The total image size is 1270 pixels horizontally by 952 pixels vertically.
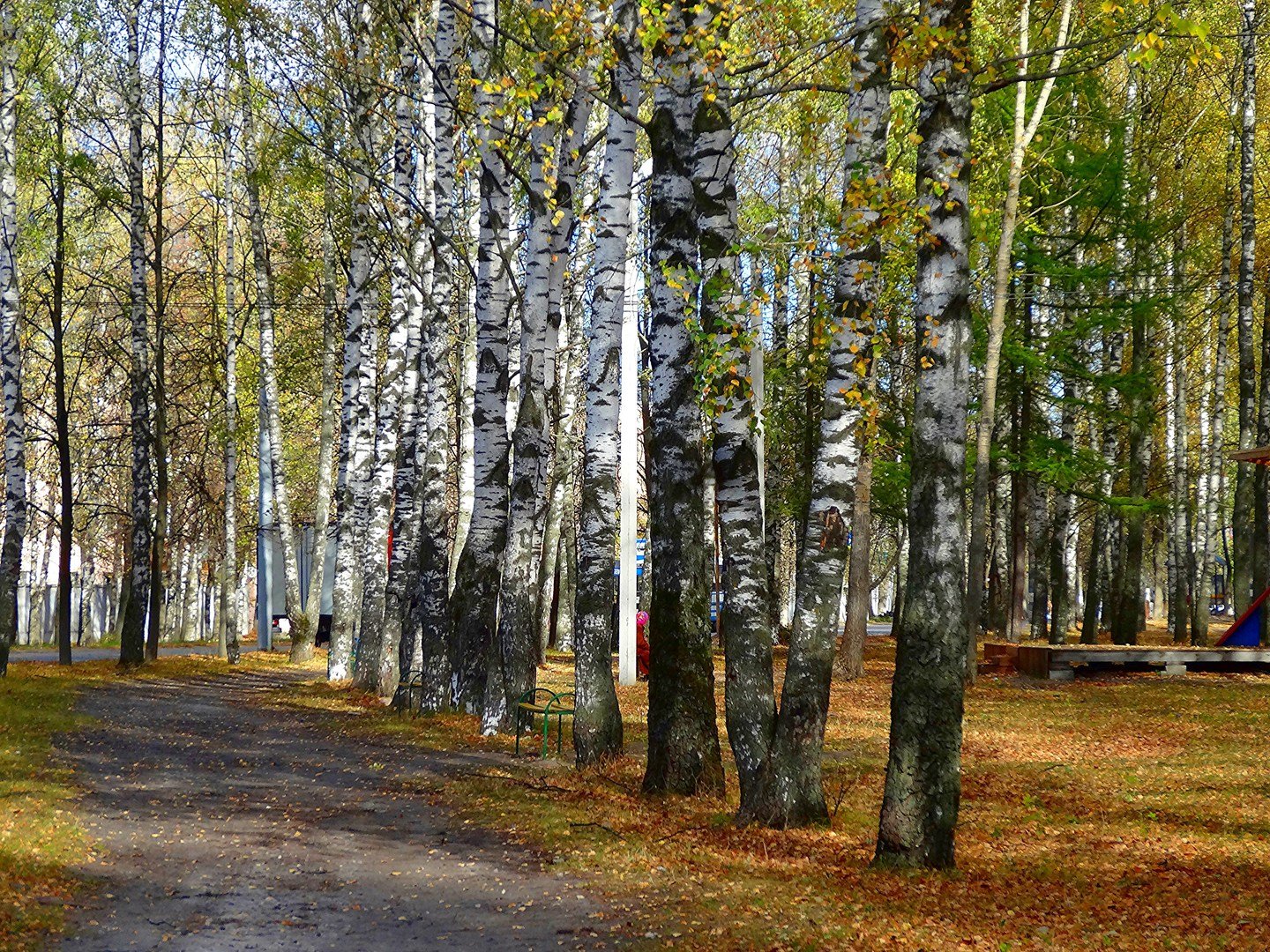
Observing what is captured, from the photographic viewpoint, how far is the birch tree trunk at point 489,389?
15.3m

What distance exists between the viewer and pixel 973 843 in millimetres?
9680

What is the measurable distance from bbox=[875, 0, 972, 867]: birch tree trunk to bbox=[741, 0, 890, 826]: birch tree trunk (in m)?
0.79

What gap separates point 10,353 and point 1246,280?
20.0 meters

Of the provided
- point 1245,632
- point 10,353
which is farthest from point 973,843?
point 10,353

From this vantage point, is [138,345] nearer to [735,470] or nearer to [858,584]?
[858,584]

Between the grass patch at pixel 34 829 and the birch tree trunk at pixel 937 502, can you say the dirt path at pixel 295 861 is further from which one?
the birch tree trunk at pixel 937 502

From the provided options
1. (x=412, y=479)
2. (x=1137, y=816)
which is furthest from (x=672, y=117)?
(x=412, y=479)

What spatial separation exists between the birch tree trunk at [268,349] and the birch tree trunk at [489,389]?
941 cm

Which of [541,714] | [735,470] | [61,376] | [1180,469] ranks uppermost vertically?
[61,376]

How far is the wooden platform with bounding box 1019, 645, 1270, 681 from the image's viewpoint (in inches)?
864

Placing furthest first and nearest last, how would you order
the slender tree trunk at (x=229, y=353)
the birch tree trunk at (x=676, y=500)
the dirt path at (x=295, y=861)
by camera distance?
the slender tree trunk at (x=229, y=353)
the birch tree trunk at (x=676, y=500)
the dirt path at (x=295, y=861)

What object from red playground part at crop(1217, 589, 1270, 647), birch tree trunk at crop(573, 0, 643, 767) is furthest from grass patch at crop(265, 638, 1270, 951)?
red playground part at crop(1217, 589, 1270, 647)

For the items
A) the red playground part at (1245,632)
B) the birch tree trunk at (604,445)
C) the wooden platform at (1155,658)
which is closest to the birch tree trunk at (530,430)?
the birch tree trunk at (604,445)

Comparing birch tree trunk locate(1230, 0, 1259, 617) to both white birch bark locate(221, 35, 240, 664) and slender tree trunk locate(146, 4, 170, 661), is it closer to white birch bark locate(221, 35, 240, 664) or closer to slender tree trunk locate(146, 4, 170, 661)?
white birch bark locate(221, 35, 240, 664)
